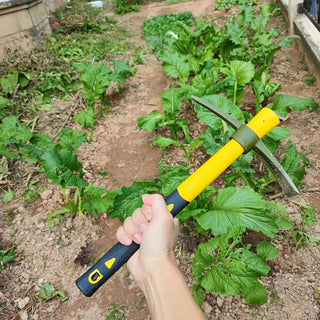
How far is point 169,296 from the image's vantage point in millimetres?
1081

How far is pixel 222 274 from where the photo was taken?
165cm

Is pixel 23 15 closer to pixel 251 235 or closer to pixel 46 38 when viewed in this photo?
pixel 46 38

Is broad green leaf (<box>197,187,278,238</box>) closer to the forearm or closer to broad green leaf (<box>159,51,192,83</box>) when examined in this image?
the forearm

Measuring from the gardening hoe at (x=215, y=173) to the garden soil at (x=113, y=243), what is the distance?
0.72 metres

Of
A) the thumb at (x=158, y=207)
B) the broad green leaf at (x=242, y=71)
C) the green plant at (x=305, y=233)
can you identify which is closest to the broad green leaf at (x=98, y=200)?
the thumb at (x=158, y=207)

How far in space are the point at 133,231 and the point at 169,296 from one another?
407 mm

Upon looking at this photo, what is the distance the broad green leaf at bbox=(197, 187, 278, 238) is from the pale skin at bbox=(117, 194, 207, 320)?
304mm

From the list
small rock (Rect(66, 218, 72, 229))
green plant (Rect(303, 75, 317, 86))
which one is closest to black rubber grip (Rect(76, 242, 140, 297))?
small rock (Rect(66, 218, 72, 229))

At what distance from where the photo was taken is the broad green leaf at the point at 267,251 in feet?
5.72

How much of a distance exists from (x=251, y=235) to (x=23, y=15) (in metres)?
5.18

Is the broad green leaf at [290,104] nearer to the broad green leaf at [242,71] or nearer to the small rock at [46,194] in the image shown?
the broad green leaf at [242,71]

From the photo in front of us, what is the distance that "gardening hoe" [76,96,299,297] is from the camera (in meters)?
1.22

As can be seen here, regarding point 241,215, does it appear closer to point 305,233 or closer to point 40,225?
point 305,233

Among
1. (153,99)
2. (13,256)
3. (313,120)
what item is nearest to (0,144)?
(13,256)
